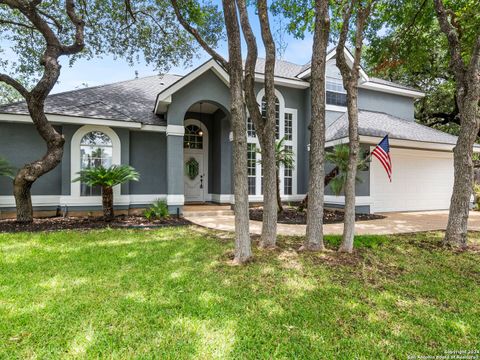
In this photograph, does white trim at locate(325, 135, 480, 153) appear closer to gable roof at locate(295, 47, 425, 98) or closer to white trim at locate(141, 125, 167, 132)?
gable roof at locate(295, 47, 425, 98)

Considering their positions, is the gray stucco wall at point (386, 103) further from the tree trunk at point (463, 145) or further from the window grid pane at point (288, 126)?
the tree trunk at point (463, 145)

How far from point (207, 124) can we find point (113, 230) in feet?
24.7

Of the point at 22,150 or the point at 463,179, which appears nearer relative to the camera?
the point at 463,179

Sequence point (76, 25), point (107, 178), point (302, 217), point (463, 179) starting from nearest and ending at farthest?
point (463, 179), point (107, 178), point (76, 25), point (302, 217)

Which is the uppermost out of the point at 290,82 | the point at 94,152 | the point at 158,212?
the point at 290,82

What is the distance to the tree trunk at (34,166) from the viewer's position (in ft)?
26.0

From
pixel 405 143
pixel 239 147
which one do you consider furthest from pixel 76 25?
pixel 405 143

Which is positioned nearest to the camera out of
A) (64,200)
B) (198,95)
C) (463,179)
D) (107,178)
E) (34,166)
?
(463,179)

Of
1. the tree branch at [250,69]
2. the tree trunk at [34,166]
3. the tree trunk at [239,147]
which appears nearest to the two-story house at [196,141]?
the tree trunk at [34,166]

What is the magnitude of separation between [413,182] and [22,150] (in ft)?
52.0

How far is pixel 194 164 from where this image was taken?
43.2 feet

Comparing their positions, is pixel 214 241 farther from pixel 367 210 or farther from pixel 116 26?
pixel 116 26

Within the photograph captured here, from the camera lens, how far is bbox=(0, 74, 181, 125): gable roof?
9.30 metres

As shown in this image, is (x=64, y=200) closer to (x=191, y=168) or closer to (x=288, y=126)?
(x=191, y=168)
